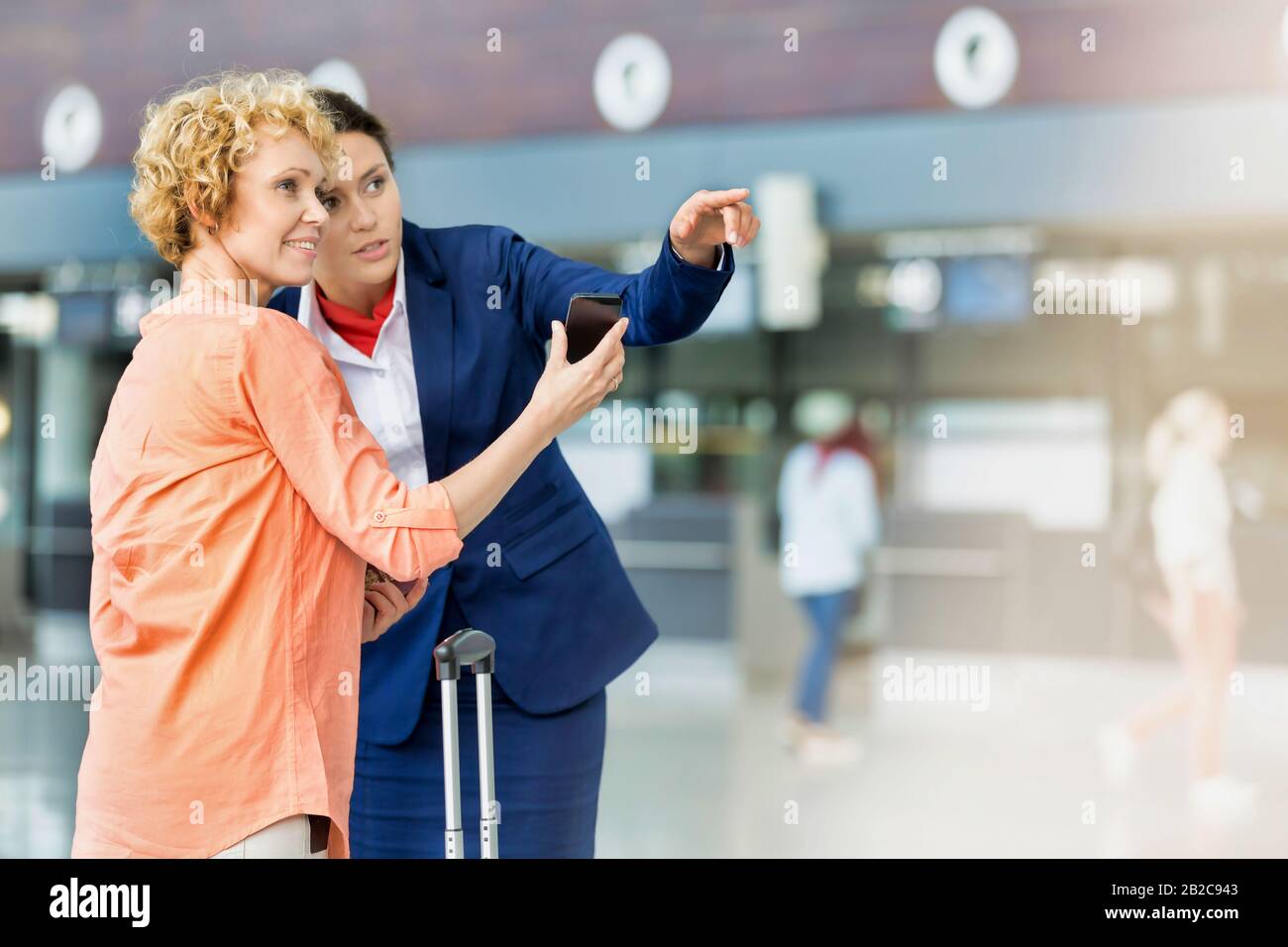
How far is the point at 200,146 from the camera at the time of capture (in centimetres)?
157

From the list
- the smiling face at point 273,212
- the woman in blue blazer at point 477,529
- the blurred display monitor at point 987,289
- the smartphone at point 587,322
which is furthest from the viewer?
the blurred display monitor at point 987,289

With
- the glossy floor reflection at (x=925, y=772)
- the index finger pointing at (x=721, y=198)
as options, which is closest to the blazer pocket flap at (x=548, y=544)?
the index finger pointing at (x=721, y=198)

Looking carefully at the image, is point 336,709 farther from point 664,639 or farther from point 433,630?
point 664,639

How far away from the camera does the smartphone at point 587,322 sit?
1.74 meters

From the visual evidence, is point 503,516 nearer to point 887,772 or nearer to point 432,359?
point 432,359

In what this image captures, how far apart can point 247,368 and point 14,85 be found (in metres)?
7.18

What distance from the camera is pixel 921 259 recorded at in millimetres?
8508

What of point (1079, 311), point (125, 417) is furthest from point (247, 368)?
point (1079, 311)

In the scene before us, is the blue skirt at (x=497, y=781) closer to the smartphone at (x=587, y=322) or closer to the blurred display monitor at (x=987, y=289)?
the smartphone at (x=587, y=322)

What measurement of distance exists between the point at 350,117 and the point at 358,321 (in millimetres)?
300

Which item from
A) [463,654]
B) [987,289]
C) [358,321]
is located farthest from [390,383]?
[987,289]

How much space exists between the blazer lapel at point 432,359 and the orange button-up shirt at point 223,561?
1.34ft

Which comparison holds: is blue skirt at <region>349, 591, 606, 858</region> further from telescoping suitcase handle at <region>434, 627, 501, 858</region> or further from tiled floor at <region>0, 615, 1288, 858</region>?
tiled floor at <region>0, 615, 1288, 858</region>

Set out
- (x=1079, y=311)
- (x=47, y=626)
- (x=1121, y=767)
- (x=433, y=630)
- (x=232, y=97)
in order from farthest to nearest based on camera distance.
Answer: (x=47, y=626) → (x=1079, y=311) → (x=1121, y=767) → (x=433, y=630) → (x=232, y=97)
